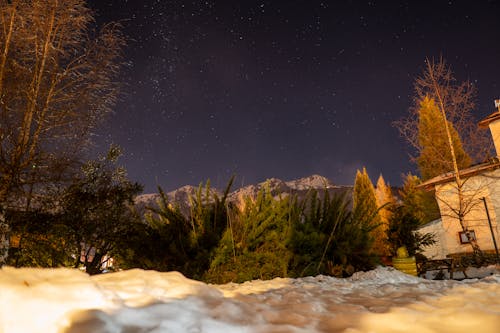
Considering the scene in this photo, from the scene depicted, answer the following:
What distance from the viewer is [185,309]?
1518 mm

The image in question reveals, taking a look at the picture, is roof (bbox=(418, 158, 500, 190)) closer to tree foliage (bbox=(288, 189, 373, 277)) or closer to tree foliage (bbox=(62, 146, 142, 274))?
tree foliage (bbox=(288, 189, 373, 277))

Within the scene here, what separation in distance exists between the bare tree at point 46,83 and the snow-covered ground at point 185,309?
4.61 meters

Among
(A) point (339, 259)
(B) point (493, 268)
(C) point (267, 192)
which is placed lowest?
(B) point (493, 268)

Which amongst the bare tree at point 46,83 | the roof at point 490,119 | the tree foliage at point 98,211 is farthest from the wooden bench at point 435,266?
the roof at point 490,119

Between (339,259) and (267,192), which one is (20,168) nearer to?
(267,192)

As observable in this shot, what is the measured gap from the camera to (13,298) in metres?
1.18

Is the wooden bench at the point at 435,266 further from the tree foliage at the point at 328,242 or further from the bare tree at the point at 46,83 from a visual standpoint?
the bare tree at the point at 46,83

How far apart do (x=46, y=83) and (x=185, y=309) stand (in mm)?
6525

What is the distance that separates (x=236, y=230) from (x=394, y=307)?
329 centimetres

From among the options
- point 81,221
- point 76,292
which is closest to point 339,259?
point 76,292

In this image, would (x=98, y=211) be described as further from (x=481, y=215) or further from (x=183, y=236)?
(x=481, y=215)

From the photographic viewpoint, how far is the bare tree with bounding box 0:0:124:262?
209 inches

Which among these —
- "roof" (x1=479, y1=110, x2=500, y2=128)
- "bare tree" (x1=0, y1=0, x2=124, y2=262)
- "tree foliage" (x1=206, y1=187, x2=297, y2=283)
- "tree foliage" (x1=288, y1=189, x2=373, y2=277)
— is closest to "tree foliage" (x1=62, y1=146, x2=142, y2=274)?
"bare tree" (x1=0, y1=0, x2=124, y2=262)

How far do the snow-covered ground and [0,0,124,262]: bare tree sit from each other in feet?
15.1
